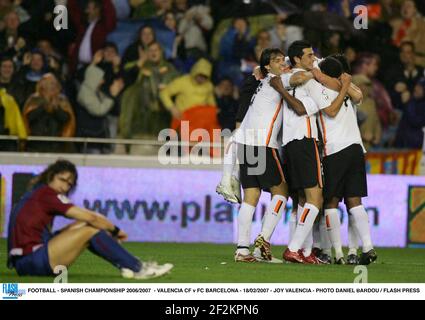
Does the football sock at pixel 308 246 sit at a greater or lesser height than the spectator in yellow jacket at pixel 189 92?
lesser

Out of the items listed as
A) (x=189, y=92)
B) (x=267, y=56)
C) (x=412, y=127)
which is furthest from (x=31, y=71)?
(x=412, y=127)

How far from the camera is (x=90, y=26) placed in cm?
1916

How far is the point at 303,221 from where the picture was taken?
12828mm

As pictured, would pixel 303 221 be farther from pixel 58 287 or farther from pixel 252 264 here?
pixel 58 287

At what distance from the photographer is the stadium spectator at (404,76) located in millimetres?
20062

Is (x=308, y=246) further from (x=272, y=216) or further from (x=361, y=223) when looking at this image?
(x=361, y=223)

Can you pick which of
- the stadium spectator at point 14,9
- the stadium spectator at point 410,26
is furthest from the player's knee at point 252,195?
the stadium spectator at point 410,26

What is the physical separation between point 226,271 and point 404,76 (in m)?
9.19

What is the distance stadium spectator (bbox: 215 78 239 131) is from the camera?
61.4 ft

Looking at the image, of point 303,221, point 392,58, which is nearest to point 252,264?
point 303,221

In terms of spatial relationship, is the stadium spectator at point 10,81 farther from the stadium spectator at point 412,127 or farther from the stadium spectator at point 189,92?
the stadium spectator at point 412,127

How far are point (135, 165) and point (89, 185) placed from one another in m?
0.81

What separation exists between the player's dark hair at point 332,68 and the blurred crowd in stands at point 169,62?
215 inches

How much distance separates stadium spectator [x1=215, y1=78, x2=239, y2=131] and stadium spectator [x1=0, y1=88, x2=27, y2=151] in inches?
121
